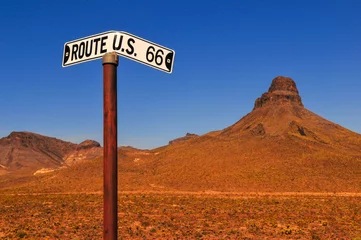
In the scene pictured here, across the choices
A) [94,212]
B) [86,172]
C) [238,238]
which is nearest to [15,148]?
[86,172]

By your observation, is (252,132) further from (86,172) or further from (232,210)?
(232,210)

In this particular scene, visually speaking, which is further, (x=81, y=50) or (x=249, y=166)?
(x=249, y=166)

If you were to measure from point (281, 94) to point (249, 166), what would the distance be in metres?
66.6

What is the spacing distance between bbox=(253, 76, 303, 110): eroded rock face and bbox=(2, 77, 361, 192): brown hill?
1643 cm

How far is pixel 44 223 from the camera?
92.9 ft

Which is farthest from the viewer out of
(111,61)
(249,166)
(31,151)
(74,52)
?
(31,151)

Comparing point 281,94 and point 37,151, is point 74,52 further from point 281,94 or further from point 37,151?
point 37,151

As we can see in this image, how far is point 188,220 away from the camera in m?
30.6

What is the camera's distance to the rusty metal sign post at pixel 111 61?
4225 mm

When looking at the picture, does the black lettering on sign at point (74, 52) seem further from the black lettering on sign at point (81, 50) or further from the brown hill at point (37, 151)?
the brown hill at point (37, 151)

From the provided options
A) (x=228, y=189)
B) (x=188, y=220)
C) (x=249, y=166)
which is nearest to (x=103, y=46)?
(x=188, y=220)

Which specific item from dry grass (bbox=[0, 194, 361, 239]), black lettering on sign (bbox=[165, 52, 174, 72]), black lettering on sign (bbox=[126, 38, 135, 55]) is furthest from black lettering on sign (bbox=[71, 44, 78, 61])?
dry grass (bbox=[0, 194, 361, 239])

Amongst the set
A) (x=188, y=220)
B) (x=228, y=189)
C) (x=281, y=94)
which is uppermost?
(x=281, y=94)

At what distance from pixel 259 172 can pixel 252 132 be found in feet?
130
